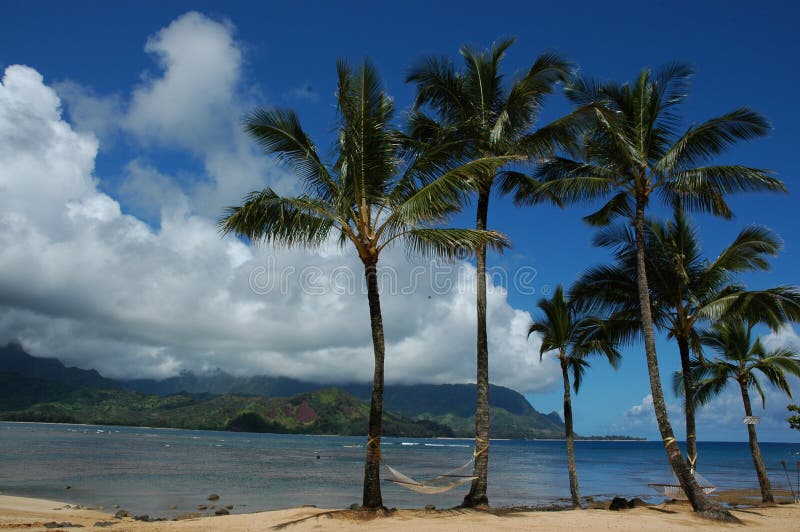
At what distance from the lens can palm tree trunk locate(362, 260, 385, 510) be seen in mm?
9953

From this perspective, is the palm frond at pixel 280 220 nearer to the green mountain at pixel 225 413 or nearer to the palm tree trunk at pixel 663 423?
the palm tree trunk at pixel 663 423

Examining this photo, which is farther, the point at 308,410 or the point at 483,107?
the point at 308,410

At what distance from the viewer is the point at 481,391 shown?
37.1 ft

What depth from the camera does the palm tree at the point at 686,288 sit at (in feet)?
43.8

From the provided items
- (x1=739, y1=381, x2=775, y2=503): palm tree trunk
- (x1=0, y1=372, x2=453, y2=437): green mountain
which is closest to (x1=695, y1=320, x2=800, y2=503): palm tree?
(x1=739, y1=381, x2=775, y2=503): palm tree trunk

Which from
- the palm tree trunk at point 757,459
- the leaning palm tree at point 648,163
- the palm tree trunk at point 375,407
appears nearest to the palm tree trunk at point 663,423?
the leaning palm tree at point 648,163

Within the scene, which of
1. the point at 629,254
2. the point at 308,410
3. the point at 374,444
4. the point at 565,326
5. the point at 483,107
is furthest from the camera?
the point at 308,410

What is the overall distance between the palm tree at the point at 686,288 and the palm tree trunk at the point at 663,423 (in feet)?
5.29

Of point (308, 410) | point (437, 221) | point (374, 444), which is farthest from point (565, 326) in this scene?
point (308, 410)

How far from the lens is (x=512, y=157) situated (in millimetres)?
10359

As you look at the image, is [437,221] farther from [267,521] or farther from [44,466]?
[44,466]

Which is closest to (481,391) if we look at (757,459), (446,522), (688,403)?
(446,522)

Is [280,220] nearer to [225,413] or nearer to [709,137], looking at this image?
[709,137]

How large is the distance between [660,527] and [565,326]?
7.16m
